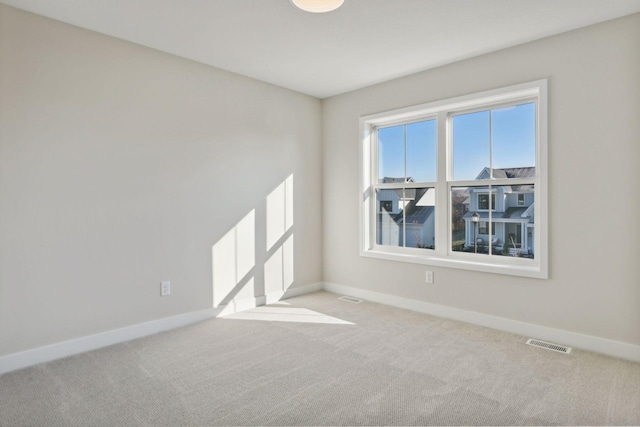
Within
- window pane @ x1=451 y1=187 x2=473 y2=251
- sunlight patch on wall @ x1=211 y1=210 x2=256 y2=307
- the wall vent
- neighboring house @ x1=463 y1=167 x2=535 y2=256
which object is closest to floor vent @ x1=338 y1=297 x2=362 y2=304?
the wall vent

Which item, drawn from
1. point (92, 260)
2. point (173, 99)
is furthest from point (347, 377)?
point (173, 99)

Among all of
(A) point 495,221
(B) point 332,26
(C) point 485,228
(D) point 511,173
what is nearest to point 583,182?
(D) point 511,173

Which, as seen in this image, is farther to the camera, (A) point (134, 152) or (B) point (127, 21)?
(A) point (134, 152)

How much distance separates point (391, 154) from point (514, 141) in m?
1.36

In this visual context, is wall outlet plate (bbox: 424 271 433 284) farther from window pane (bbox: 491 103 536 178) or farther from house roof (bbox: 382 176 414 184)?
window pane (bbox: 491 103 536 178)

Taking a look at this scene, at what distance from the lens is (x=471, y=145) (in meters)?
3.76

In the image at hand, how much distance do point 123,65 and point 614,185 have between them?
3.99 metres

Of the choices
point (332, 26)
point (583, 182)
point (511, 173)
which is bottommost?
point (583, 182)

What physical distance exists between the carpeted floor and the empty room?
2 centimetres

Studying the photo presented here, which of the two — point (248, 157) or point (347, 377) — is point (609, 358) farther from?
point (248, 157)

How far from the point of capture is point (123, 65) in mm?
3152

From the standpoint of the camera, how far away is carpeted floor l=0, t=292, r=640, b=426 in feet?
6.82

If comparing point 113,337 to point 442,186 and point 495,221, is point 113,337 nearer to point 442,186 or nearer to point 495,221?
point 442,186

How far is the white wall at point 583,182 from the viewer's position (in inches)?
109
